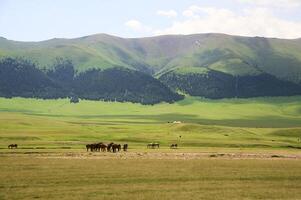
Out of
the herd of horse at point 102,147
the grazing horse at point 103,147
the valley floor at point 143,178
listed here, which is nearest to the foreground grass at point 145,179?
the valley floor at point 143,178

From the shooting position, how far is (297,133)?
126 meters

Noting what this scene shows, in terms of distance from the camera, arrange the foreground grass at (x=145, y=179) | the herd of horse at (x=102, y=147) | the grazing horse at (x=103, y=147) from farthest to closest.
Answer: the grazing horse at (x=103, y=147), the herd of horse at (x=102, y=147), the foreground grass at (x=145, y=179)

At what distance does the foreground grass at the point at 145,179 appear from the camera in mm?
34688

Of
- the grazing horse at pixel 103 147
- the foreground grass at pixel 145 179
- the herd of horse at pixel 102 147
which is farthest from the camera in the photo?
the grazing horse at pixel 103 147

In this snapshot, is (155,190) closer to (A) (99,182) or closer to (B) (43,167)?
(A) (99,182)

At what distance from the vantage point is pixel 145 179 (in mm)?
41500

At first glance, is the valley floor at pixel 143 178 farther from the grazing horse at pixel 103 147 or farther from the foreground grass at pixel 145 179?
the grazing horse at pixel 103 147

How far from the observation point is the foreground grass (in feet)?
114

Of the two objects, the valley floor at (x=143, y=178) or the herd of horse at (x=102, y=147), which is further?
the herd of horse at (x=102, y=147)

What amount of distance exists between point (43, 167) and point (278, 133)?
300 ft

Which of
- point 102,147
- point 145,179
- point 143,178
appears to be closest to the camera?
point 145,179

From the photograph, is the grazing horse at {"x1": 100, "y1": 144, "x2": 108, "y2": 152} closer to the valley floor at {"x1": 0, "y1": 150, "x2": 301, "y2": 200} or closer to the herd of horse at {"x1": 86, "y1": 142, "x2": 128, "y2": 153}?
the herd of horse at {"x1": 86, "y1": 142, "x2": 128, "y2": 153}

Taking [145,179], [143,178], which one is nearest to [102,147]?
[143,178]

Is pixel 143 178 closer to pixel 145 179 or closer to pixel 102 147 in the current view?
pixel 145 179
